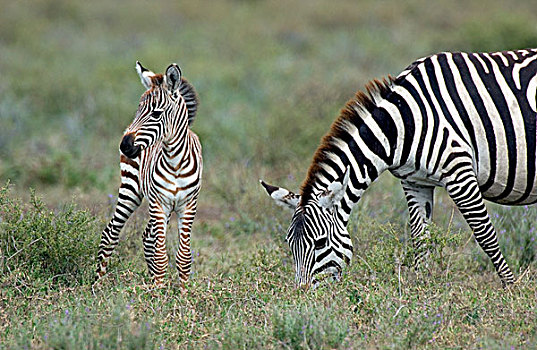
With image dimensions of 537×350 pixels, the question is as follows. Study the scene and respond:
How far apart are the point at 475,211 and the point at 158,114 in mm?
2701

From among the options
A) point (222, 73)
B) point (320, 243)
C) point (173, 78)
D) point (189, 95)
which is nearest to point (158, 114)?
point (173, 78)

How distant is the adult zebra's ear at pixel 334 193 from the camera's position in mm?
5250

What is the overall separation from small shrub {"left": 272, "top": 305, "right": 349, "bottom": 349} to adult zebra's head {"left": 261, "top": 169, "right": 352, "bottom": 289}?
0.70m

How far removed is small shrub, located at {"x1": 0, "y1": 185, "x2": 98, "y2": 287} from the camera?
5609mm

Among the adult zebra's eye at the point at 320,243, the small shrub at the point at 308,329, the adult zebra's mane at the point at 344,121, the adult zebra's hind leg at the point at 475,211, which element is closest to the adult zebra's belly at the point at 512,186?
the adult zebra's hind leg at the point at 475,211

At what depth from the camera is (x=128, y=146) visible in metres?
5.15

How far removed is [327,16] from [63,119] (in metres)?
12.1

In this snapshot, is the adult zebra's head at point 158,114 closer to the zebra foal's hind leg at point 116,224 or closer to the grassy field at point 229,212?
the zebra foal's hind leg at point 116,224

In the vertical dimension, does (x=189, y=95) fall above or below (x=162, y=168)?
above

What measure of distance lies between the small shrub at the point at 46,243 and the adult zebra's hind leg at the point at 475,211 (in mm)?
3123

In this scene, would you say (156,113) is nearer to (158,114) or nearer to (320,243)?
(158,114)

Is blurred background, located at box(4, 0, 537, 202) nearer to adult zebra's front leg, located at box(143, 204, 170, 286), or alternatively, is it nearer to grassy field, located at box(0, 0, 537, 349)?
grassy field, located at box(0, 0, 537, 349)

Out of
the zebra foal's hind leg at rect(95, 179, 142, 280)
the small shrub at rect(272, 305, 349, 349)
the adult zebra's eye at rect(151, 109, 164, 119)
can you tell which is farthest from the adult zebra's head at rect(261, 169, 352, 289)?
the zebra foal's hind leg at rect(95, 179, 142, 280)

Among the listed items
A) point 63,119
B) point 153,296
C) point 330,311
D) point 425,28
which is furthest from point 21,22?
point 330,311
